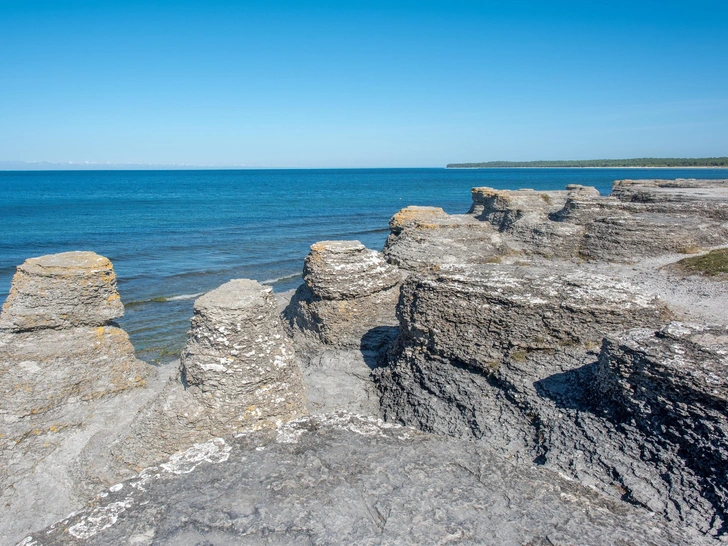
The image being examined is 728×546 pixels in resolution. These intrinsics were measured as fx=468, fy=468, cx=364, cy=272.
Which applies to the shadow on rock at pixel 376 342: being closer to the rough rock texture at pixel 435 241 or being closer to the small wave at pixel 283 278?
the rough rock texture at pixel 435 241

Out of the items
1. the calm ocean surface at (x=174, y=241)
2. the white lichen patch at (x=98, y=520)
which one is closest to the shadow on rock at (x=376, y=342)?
the white lichen patch at (x=98, y=520)

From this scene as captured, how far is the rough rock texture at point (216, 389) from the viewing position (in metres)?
5.94

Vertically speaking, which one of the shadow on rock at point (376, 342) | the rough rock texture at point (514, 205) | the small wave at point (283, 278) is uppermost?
the rough rock texture at point (514, 205)

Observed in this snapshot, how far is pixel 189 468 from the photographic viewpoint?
13.6 ft

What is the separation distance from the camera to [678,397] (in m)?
4.73

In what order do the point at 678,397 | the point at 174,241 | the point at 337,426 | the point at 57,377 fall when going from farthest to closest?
the point at 174,241, the point at 57,377, the point at 337,426, the point at 678,397

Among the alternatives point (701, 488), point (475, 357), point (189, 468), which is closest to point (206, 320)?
point (189, 468)

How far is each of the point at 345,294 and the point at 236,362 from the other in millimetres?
3954

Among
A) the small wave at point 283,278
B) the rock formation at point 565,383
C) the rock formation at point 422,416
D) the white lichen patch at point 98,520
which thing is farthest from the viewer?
the small wave at point 283,278

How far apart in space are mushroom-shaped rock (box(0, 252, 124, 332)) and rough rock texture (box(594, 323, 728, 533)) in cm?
738

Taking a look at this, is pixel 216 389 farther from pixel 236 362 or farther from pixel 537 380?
pixel 537 380

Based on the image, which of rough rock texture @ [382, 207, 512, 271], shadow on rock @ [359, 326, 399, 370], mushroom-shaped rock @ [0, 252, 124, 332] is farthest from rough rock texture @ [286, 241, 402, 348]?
mushroom-shaped rock @ [0, 252, 124, 332]

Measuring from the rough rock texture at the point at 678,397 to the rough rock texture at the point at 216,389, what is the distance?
13.8 ft

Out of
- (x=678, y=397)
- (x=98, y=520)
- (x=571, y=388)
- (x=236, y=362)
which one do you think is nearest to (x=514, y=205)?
(x=571, y=388)
